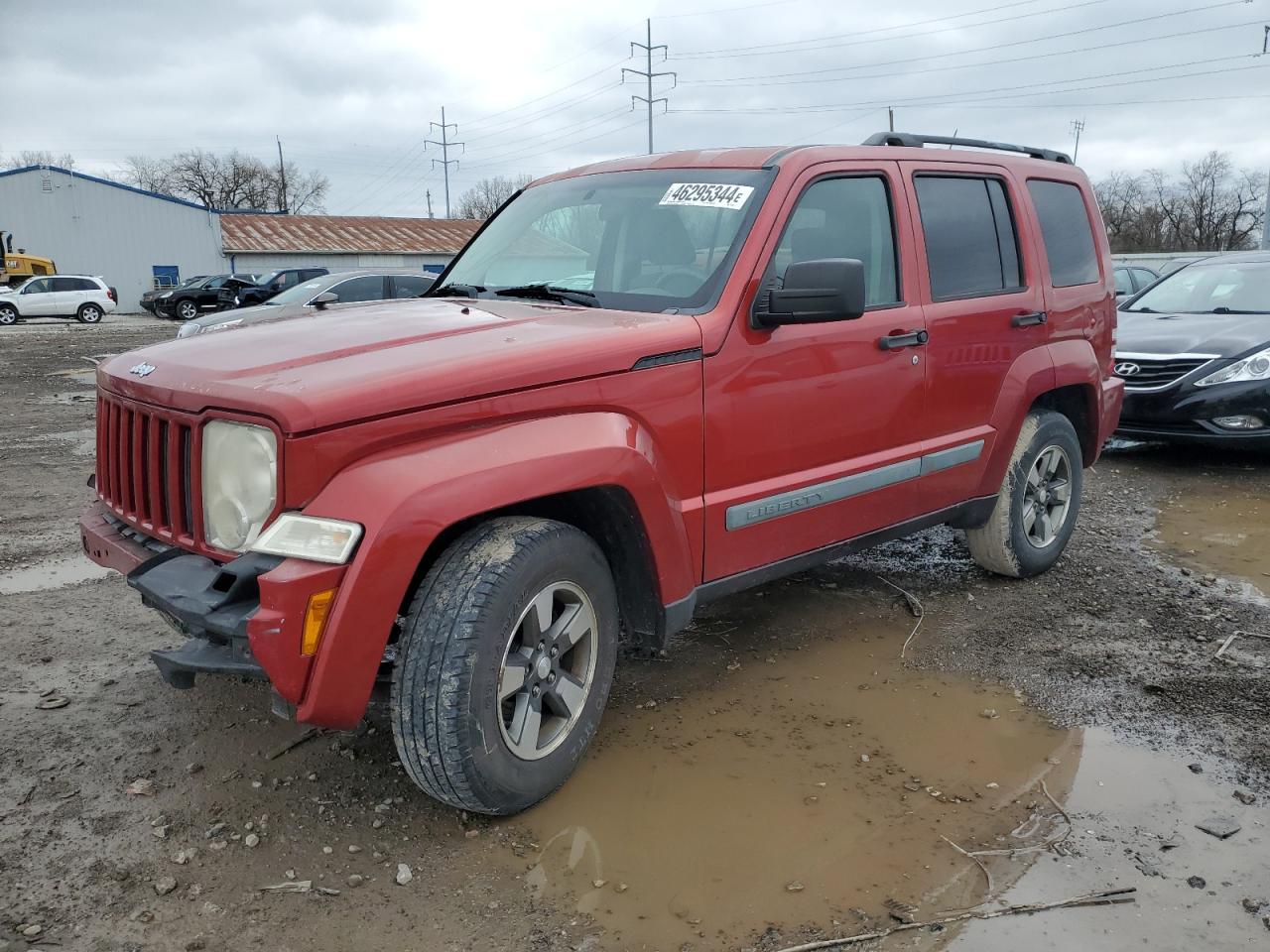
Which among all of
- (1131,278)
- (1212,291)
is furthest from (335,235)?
(1212,291)

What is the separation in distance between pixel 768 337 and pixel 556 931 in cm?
196

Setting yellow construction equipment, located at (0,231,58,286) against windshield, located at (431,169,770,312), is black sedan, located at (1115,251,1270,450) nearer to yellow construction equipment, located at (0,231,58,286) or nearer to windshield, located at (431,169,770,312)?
windshield, located at (431,169,770,312)

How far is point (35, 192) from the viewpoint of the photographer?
39.7 m

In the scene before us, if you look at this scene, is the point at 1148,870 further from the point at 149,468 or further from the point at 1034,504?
the point at 149,468

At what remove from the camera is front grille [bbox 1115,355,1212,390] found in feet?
24.7

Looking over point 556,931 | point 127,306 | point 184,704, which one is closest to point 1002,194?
point 556,931

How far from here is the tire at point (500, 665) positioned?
8.50 feet

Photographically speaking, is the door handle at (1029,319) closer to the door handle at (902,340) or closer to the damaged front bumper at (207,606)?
the door handle at (902,340)

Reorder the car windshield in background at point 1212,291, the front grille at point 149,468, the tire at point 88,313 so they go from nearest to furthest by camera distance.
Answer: the front grille at point 149,468 < the car windshield in background at point 1212,291 < the tire at point 88,313

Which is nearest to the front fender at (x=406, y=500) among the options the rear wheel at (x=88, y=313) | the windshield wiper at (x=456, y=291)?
the windshield wiper at (x=456, y=291)

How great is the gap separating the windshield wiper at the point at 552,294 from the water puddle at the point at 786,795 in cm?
147

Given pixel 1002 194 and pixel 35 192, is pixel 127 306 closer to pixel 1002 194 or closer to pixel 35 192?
pixel 35 192

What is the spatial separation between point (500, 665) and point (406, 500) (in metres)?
0.54

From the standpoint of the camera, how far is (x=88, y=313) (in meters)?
30.4
